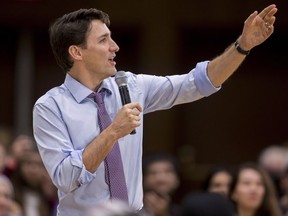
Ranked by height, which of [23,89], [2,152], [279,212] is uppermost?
[23,89]

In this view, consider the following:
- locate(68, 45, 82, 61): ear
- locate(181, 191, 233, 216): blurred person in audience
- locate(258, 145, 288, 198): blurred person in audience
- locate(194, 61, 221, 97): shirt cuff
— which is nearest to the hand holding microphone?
locate(68, 45, 82, 61): ear

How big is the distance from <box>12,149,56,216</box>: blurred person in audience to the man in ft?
9.84

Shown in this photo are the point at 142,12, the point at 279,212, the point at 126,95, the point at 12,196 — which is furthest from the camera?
the point at 142,12

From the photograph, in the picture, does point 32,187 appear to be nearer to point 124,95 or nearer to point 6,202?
point 6,202

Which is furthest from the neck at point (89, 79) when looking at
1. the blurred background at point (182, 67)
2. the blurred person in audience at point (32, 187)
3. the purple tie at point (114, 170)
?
the blurred background at point (182, 67)

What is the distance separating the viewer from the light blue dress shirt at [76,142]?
4332 millimetres

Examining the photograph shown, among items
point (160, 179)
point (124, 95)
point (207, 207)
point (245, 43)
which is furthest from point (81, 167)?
point (160, 179)

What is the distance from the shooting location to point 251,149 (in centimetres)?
1063

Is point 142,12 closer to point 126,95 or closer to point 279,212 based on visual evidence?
point 279,212

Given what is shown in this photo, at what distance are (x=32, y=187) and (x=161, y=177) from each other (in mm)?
1036

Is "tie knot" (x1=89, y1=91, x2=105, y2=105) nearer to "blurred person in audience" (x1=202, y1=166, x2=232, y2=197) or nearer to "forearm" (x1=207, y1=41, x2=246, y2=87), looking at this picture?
"forearm" (x1=207, y1=41, x2=246, y2=87)

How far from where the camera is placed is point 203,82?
469cm

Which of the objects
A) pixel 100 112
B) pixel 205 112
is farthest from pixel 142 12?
pixel 100 112

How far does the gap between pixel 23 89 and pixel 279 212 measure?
404 centimetres
